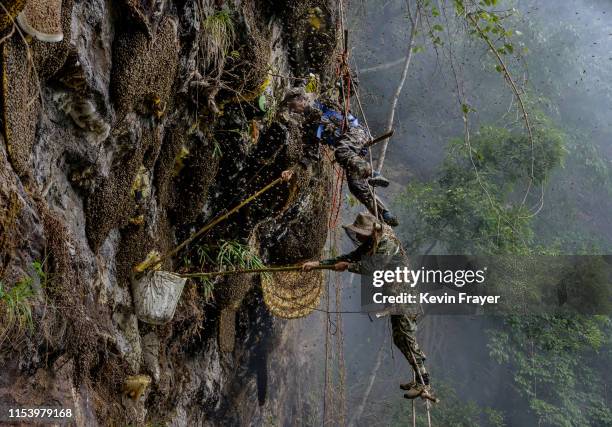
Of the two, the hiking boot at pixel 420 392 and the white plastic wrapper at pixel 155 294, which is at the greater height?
the white plastic wrapper at pixel 155 294

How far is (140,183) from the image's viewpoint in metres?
4.20

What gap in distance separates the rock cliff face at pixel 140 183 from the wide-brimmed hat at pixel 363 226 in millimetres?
1484

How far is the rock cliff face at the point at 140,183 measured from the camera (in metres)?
2.65

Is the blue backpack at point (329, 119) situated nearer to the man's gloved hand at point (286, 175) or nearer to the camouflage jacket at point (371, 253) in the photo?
the man's gloved hand at point (286, 175)

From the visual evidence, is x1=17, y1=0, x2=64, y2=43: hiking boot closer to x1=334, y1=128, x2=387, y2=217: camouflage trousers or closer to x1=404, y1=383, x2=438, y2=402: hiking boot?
x1=334, y1=128, x2=387, y2=217: camouflage trousers

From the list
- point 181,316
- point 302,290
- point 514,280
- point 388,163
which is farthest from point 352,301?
point 181,316

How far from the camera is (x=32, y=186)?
2.80m

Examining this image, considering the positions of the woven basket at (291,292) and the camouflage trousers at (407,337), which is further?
the woven basket at (291,292)

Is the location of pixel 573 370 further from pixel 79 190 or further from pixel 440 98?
pixel 79 190

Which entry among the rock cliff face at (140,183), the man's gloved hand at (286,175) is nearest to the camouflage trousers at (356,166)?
the man's gloved hand at (286,175)

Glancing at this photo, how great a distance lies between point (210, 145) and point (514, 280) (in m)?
6.93

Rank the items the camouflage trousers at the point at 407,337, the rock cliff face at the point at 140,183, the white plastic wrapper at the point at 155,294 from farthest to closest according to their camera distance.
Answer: the white plastic wrapper at the point at 155,294 → the camouflage trousers at the point at 407,337 → the rock cliff face at the point at 140,183

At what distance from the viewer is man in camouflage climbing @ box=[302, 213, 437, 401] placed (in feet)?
12.3

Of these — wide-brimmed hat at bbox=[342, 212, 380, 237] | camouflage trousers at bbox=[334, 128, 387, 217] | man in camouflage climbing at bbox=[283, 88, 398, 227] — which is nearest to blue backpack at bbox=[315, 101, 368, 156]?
man in camouflage climbing at bbox=[283, 88, 398, 227]
